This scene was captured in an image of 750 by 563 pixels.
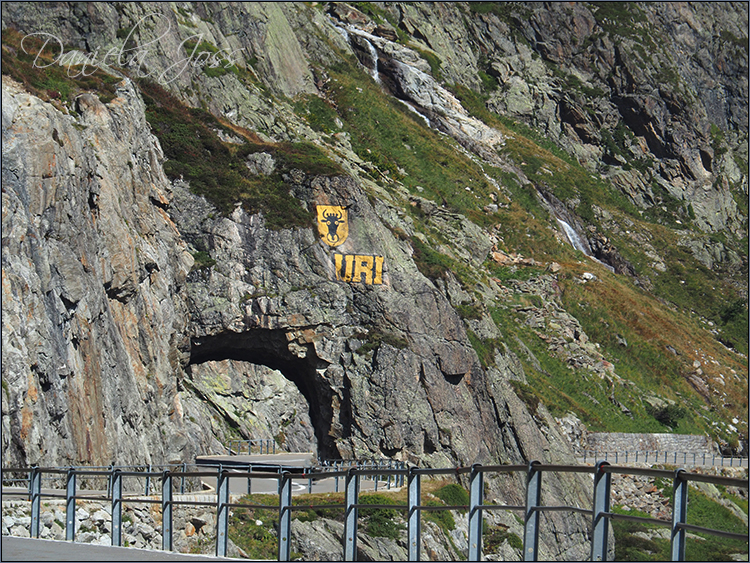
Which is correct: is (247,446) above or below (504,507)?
below

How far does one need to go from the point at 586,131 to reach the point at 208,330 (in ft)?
226

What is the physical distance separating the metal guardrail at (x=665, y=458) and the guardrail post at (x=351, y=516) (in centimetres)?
3733

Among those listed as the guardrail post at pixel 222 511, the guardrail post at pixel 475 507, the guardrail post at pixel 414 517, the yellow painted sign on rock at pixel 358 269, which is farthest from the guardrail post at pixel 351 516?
the yellow painted sign on rock at pixel 358 269

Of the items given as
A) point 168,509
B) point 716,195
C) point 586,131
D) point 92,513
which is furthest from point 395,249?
point 716,195

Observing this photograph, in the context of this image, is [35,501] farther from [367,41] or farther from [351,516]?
[367,41]

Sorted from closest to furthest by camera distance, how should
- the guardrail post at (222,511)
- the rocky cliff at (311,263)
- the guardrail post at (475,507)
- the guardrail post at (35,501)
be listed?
the guardrail post at (475,507) < the guardrail post at (222,511) < the guardrail post at (35,501) < the rocky cliff at (311,263)

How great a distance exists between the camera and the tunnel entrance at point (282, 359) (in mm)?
38688

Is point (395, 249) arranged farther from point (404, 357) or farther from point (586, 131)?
point (586, 131)

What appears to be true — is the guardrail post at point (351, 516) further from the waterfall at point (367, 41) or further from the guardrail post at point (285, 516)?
the waterfall at point (367, 41)

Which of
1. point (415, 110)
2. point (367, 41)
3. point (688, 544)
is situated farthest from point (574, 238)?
point (688, 544)

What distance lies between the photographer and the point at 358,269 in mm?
41125

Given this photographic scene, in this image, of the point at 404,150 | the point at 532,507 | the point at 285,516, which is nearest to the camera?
the point at 532,507

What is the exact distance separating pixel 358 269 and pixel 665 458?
21.2 m

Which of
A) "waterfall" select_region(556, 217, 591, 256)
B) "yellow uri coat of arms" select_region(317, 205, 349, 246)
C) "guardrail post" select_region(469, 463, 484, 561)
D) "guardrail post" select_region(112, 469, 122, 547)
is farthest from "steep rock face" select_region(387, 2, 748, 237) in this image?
"guardrail post" select_region(469, 463, 484, 561)
